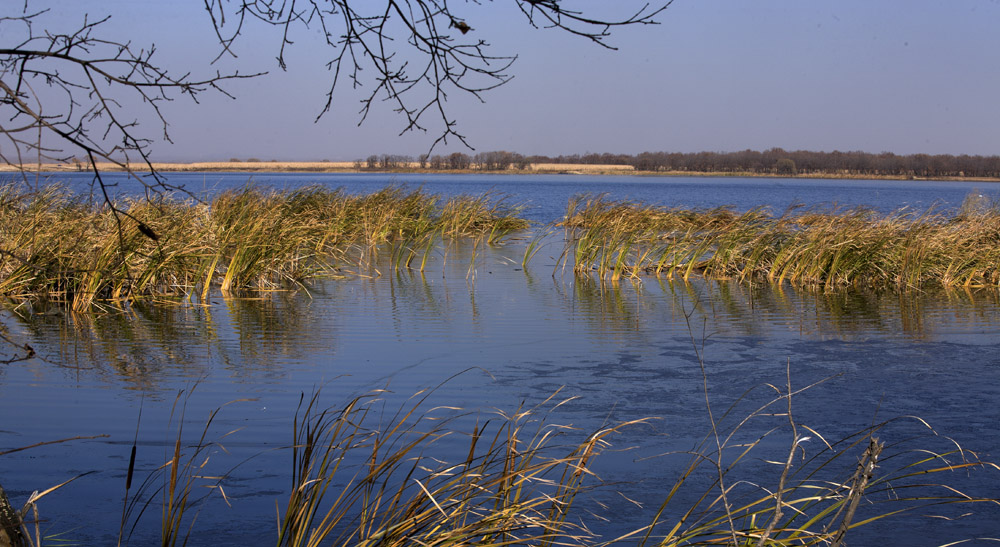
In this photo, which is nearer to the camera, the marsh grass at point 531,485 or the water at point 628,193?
the marsh grass at point 531,485

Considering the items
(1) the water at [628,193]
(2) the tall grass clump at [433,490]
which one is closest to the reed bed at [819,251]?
(1) the water at [628,193]

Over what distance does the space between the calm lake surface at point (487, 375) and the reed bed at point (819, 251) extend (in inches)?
41.2

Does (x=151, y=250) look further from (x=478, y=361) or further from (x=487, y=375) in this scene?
(x=487, y=375)

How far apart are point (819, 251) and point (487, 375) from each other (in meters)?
6.67

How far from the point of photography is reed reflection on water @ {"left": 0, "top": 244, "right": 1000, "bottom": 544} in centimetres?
445

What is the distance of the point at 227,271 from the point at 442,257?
4.82 meters

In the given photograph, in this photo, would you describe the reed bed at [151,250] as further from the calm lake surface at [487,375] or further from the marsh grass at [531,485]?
the marsh grass at [531,485]

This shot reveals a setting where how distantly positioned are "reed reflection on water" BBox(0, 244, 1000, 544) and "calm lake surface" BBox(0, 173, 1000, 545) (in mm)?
20

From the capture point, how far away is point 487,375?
5.77m

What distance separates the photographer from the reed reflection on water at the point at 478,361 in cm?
445

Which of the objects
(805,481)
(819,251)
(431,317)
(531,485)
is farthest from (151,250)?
(819,251)

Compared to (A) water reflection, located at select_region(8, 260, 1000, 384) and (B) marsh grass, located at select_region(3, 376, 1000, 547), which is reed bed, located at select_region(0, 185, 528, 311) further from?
Answer: (B) marsh grass, located at select_region(3, 376, 1000, 547)

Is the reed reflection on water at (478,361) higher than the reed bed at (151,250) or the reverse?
the reverse

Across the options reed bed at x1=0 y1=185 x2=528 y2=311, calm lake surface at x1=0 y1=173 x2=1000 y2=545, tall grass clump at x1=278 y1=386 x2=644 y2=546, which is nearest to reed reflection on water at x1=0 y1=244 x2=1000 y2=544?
calm lake surface at x1=0 y1=173 x2=1000 y2=545
